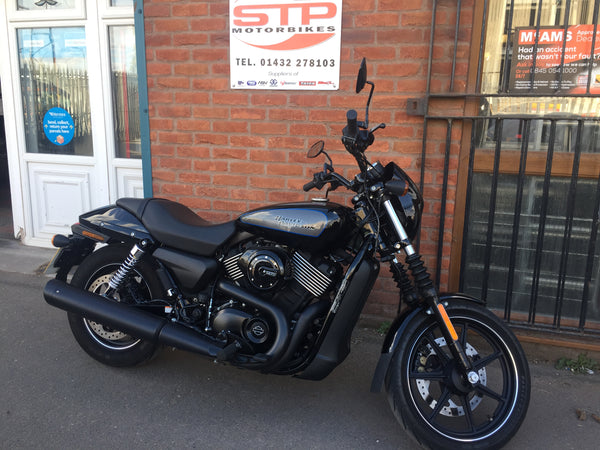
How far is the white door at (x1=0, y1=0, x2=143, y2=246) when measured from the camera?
15.5 feet

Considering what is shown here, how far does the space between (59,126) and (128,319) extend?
3.15 meters


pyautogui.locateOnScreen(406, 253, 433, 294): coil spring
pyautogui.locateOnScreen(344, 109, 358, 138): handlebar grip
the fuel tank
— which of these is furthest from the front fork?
pyautogui.locateOnScreen(344, 109, 358, 138): handlebar grip

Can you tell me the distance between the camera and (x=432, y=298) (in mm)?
2408

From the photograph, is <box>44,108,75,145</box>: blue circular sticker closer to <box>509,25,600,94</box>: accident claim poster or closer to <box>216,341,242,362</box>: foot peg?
<box>216,341,242,362</box>: foot peg

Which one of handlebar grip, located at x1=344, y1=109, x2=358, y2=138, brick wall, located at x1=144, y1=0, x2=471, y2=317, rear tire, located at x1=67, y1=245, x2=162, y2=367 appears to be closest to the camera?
handlebar grip, located at x1=344, y1=109, x2=358, y2=138

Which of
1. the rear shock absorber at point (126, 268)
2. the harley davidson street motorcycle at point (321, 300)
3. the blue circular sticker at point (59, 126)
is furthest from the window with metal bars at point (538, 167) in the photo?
the blue circular sticker at point (59, 126)

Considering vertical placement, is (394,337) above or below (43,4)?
below

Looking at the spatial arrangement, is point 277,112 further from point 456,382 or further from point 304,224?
point 456,382

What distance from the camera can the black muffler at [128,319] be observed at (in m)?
2.68

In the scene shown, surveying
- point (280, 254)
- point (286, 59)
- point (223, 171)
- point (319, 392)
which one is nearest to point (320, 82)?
point (286, 59)

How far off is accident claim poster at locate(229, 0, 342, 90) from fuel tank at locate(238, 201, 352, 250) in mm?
1324

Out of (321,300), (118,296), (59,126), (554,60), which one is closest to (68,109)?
(59,126)

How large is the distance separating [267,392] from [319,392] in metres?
0.31

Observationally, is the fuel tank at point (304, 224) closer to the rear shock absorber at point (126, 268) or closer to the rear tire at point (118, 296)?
the rear shock absorber at point (126, 268)
